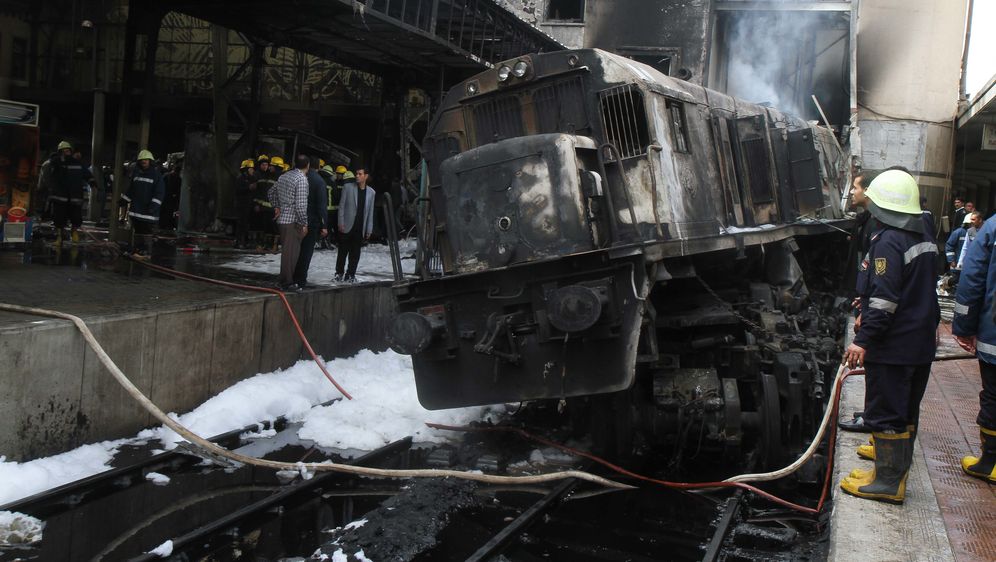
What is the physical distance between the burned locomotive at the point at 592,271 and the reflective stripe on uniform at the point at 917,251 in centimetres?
183

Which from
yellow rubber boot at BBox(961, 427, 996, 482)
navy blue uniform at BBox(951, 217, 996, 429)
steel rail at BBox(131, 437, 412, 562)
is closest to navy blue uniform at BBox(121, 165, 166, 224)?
steel rail at BBox(131, 437, 412, 562)

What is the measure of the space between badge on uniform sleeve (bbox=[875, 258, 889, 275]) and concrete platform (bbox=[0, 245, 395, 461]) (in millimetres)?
5962

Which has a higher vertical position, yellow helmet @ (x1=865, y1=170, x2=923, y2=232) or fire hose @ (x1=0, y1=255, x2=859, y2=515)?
yellow helmet @ (x1=865, y1=170, x2=923, y2=232)

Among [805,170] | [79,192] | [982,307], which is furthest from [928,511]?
[79,192]

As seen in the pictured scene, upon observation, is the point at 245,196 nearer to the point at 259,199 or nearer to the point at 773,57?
the point at 259,199

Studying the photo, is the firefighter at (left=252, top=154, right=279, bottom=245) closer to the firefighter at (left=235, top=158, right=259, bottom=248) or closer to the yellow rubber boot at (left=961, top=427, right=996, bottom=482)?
the firefighter at (left=235, top=158, right=259, bottom=248)

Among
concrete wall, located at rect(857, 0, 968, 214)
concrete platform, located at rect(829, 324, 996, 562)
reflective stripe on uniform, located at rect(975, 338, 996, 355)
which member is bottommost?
concrete platform, located at rect(829, 324, 996, 562)

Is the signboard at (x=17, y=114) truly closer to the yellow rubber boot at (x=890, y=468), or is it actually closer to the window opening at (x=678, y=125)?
the window opening at (x=678, y=125)

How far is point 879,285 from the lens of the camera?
15.7ft

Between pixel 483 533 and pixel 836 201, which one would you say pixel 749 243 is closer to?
pixel 483 533

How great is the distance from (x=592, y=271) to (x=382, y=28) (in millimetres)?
9225

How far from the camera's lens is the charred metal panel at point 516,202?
20.4ft

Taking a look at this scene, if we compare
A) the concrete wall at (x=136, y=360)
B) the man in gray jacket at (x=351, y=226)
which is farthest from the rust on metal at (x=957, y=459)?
the man in gray jacket at (x=351, y=226)

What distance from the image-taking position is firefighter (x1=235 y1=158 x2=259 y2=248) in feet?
55.6
